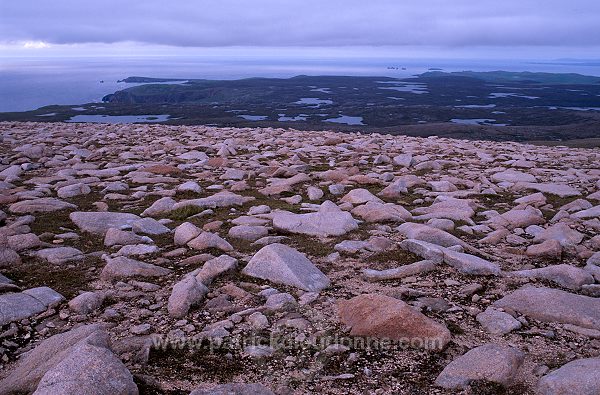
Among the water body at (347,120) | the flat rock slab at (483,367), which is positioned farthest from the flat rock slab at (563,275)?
the water body at (347,120)

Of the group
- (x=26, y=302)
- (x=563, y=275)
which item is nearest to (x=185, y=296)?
(x=26, y=302)

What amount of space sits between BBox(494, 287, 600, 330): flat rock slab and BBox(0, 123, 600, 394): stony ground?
2 cm

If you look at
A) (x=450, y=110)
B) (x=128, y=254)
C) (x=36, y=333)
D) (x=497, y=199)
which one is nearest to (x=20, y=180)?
(x=128, y=254)

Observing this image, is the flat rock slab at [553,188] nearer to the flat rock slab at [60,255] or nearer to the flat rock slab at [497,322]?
the flat rock slab at [497,322]

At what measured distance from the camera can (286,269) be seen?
5012 mm

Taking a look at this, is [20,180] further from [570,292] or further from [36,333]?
[570,292]

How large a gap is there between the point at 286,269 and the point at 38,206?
5092 millimetres

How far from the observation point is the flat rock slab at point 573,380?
9.75 ft

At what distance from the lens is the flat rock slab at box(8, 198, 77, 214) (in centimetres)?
768

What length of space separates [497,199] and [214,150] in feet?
29.6


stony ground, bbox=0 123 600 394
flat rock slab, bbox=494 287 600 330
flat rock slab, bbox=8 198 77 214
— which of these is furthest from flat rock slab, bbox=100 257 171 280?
flat rock slab, bbox=494 287 600 330

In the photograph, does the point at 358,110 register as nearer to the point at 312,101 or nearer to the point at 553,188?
the point at 312,101

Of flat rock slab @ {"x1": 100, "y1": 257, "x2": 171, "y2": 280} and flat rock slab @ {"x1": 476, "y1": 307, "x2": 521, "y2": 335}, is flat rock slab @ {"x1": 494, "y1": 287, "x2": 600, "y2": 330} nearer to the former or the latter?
flat rock slab @ {"x1": 476, "y1": 307, "x2": 521, "y2": 335}

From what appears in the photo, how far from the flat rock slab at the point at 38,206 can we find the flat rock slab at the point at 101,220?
31.5 inches
